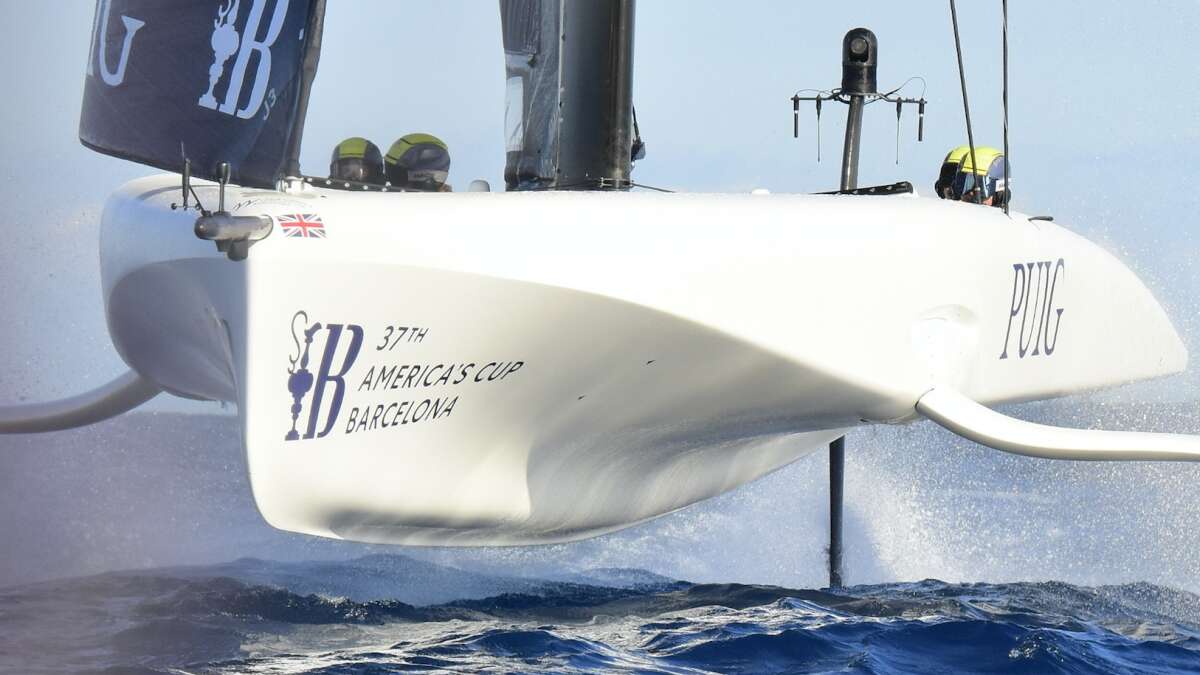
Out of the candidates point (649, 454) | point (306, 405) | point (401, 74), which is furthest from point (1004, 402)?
point (306, 405)

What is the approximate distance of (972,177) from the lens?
19.8 feet

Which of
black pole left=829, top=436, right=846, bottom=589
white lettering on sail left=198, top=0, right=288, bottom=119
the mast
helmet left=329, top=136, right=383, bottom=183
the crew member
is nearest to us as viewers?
white lettering on sail left=198, top=0, right=288, bottom=119

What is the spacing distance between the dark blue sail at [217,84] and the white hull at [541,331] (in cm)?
14

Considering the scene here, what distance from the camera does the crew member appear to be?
584cm

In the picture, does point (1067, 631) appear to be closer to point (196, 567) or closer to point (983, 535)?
point (196, 567)

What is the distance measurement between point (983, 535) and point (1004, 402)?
3.95 m

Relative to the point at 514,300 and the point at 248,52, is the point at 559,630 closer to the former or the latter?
the point at 514,300

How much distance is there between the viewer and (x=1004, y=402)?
523 centimetres

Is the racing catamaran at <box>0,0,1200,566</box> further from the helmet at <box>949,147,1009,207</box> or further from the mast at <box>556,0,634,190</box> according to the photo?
the helmet at <box>949,147,1009,207</box>

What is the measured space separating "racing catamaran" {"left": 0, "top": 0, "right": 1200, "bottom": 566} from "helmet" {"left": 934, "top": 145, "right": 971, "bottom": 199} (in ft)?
3.83

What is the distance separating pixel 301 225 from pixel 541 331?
0.61 m

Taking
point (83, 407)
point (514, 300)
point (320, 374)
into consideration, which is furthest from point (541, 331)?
point (83, 407)

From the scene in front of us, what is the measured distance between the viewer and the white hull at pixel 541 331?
144 inches

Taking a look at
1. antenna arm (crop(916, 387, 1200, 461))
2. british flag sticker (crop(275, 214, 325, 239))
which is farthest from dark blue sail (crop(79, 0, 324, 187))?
antenna arm (crop(916, 387, 1200, 461))
